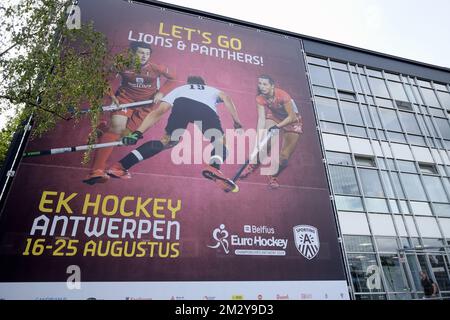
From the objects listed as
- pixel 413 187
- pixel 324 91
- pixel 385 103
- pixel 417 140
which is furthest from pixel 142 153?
pixel 417 140

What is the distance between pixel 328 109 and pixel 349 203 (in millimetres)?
5371

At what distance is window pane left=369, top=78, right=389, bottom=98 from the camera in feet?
59.1

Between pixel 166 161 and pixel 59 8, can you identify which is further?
pixel 166 161

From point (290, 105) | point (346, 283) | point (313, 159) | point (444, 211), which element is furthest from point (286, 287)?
point (444, 211)

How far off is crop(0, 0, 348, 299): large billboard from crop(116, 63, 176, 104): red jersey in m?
0.05

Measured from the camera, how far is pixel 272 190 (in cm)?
1245

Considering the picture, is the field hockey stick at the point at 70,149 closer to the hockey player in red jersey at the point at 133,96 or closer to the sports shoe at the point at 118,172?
the hockey player in red jersey at the point at 133,96

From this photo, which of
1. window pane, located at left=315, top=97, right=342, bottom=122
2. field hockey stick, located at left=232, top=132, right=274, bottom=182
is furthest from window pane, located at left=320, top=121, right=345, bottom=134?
field hockey stick, located at left=232, top=132, right=274, bottom=182

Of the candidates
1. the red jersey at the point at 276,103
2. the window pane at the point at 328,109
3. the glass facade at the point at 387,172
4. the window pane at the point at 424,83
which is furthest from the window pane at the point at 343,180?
the window pane at the point at 424,83

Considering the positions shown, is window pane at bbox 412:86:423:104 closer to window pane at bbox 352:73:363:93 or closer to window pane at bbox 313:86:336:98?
window pane at bbox 352:73:363:93

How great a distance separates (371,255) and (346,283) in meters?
2.08

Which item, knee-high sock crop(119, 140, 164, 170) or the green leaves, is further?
knee-high sock crop(119, 140, 164, 170)

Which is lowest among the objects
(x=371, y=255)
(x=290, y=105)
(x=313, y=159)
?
(x=371, y=255)
